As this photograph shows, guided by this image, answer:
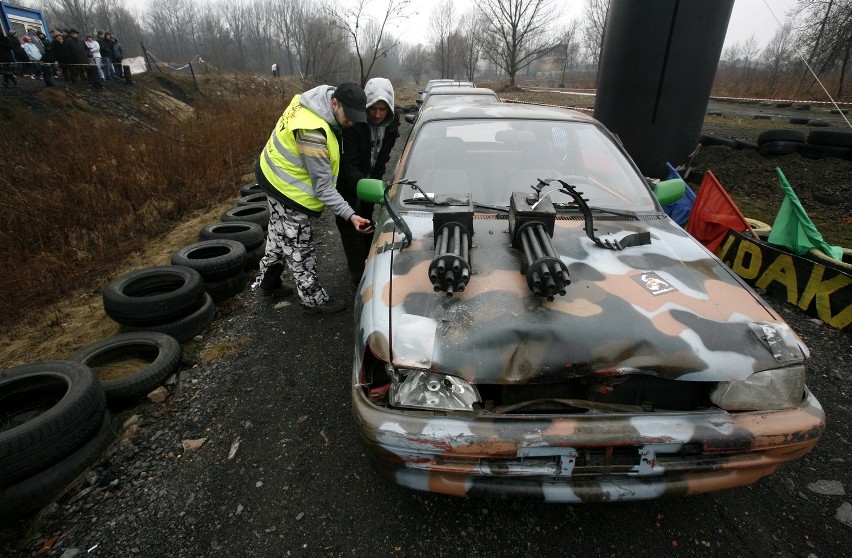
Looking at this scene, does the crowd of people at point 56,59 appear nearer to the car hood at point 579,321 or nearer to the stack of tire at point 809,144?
the car hood at point 579,321

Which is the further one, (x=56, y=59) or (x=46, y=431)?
(x=56, y=59)

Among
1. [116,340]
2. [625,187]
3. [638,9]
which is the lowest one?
[116,340]

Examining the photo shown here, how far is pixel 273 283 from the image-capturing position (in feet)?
13.1

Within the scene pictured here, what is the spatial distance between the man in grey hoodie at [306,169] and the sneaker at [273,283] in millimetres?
→ 244

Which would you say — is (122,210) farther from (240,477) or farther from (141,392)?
(240,477)

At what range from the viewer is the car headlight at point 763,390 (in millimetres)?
1708

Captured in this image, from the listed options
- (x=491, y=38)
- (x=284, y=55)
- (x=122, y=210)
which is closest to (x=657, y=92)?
(x=122, y=210)

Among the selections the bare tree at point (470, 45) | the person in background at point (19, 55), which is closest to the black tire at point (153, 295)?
the person in background at point (19, 55)

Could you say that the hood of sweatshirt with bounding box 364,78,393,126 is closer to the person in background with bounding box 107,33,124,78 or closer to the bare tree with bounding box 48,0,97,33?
the person in background with bounding box 107,33,124,78

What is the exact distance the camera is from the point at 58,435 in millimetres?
2100

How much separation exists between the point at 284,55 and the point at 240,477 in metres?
80.5

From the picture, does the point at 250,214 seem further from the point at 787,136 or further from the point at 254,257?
the point at 787,136

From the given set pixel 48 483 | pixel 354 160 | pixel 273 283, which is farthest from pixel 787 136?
pixel 48 483

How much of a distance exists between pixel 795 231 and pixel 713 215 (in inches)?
27.6
